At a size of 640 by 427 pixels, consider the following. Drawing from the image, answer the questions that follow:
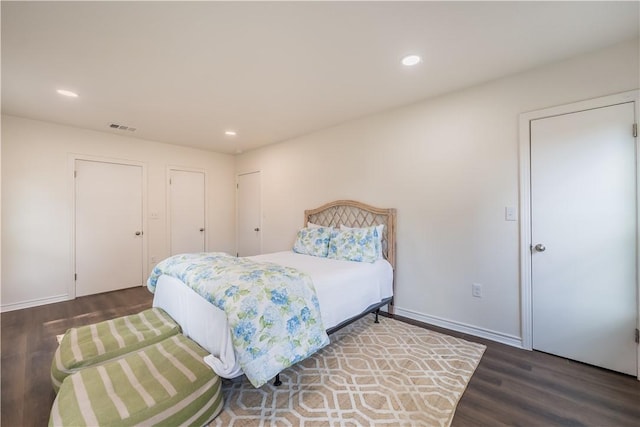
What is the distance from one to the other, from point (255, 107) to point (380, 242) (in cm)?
214

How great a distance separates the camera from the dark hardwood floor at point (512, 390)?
157 centimetres

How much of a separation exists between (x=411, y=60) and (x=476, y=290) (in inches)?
86.3

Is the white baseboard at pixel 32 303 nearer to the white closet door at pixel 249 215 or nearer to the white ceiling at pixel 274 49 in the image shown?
the white ceiling at pixel 274 49

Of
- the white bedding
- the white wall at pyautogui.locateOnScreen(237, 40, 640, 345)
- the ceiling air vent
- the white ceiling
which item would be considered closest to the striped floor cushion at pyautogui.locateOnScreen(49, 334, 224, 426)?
the white bedding

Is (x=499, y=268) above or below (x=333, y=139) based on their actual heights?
below

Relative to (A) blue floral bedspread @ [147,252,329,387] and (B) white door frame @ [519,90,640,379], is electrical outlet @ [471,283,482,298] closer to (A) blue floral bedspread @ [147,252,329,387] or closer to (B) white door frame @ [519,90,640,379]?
(B) white door frame @ [519,90,640,379]

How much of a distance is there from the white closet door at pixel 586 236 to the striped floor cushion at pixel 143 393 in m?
A: 2.66

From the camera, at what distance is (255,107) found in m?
3.10

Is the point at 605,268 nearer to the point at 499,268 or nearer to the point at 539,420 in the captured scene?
the point at 499,268

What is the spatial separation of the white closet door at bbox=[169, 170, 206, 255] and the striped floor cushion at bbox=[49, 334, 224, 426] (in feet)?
10.8

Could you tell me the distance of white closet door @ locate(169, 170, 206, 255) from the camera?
4691 mm

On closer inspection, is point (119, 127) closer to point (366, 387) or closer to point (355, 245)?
point (355, 245)

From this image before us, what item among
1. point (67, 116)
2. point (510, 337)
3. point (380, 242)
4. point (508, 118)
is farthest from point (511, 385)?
point (67, 116)

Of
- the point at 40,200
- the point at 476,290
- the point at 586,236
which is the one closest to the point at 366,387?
the point at 476,290
